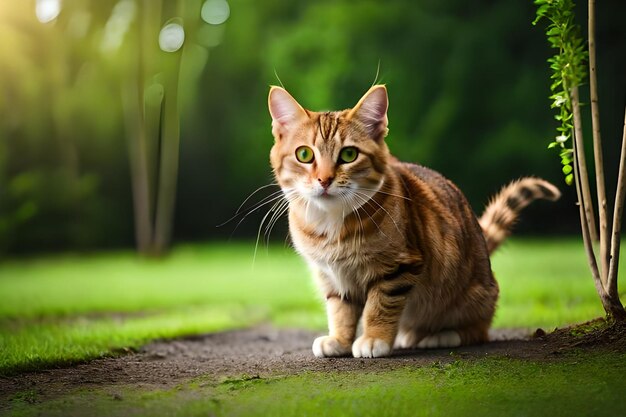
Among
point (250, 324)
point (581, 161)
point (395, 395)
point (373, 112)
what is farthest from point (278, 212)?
point (250, 324)

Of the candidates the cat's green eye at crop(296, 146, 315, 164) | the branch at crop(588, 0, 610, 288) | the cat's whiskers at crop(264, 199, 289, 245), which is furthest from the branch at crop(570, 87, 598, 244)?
the cat's whiskers at crop(264, 199, 289, 245)

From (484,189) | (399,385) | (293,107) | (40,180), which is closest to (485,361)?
(399,385)

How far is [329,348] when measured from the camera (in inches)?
92.4

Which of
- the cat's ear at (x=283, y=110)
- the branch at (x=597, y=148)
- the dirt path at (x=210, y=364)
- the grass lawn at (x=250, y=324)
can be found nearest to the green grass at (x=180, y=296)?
the grass lawn at (x=250, y=324)

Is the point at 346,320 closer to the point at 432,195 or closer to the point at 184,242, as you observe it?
the point at 432,195

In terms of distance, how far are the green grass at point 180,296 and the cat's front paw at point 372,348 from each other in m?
0.42

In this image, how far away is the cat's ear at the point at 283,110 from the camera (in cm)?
235

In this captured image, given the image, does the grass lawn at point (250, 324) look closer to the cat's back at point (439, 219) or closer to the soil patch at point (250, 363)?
the soil patch at point (250, 363)

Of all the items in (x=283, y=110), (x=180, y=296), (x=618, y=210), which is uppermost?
(x=283, y=110)

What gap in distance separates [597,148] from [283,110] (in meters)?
0.99

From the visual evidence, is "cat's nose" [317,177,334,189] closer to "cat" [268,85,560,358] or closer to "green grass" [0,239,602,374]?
"cat" [268,85,560,358]

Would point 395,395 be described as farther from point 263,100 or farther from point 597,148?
point 263,100

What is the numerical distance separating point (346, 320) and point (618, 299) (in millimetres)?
853

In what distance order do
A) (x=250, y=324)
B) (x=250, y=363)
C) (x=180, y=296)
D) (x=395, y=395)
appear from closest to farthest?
(x=395, y=395) → (x=250, y=363) → (x=250, y=324) → (x=180, y=296)
